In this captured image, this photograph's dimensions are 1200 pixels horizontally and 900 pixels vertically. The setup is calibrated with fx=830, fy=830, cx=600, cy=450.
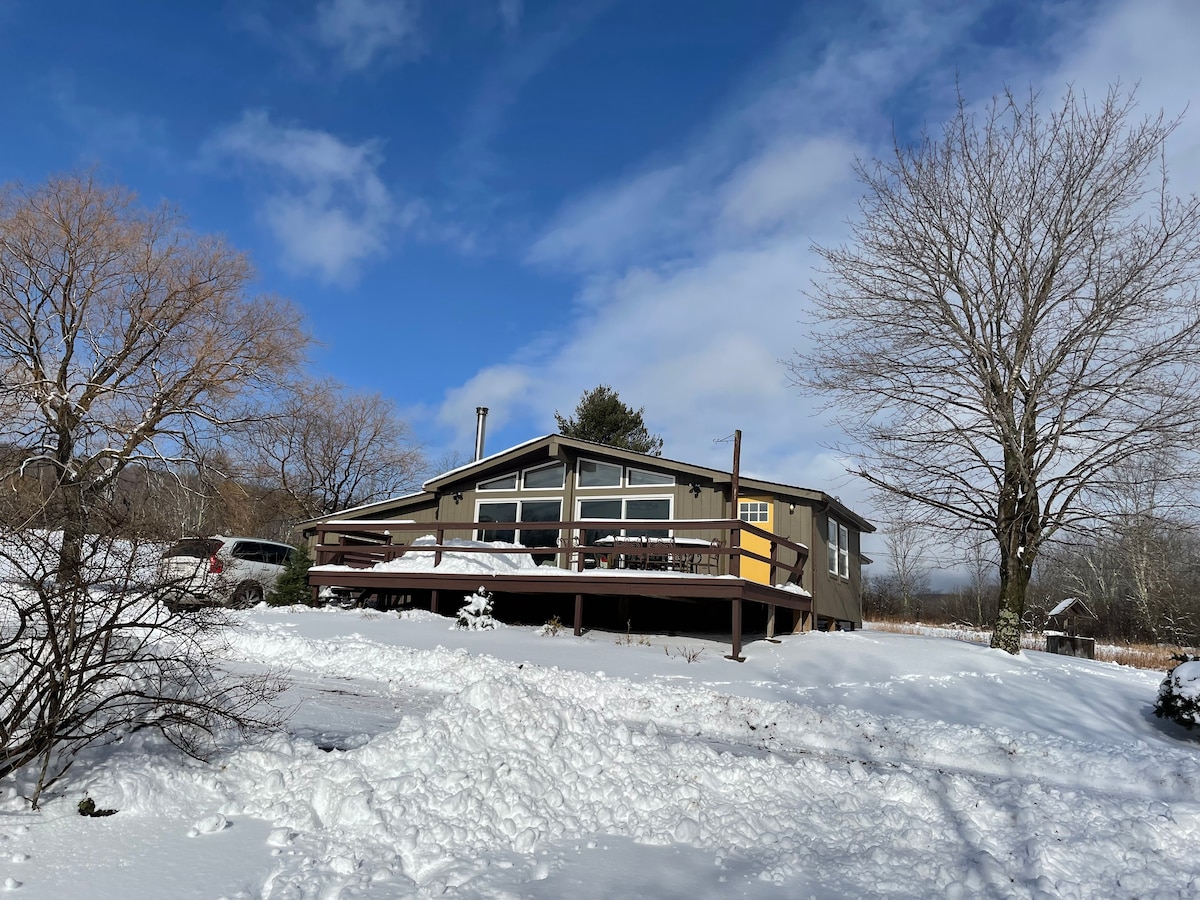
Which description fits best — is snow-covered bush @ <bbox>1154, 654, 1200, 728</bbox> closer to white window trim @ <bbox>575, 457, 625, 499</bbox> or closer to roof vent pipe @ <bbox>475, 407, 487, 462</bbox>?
white window trim @ <bbox>575, 457, 625, 499</bbox>

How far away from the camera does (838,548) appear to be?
20.1 meters

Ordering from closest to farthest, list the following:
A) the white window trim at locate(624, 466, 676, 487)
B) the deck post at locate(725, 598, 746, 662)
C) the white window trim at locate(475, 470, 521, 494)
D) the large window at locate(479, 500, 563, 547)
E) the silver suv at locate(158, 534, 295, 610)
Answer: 1. the silver suv at locate(158, 534, 295, 610)
2. the deck post at locate(725, 598, 746, 662)
3. the white window trim at locate(624, 466, 676, 487)
4. the large window at locate(479, 500, 563, 547)
5. the white window trim at locate(475, 470, 521, 494)

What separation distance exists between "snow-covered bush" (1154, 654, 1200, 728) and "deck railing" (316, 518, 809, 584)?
580cm

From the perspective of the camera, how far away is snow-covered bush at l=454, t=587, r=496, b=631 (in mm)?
14438

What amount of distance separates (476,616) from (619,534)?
4717 mm

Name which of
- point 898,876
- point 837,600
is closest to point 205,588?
point 898,876

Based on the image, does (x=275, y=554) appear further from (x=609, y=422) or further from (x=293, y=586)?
(x=609, y=422)

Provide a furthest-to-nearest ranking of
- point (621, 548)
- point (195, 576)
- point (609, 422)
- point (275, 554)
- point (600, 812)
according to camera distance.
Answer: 1. point (609, 422)
2. point (275, 554)
3. point (621, 548)
4. point (600, 812)
5. point (195, 576)

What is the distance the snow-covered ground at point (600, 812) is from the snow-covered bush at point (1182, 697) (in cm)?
76

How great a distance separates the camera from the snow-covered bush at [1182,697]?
388 inches

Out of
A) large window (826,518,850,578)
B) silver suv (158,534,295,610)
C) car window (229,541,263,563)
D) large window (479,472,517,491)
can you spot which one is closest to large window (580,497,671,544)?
large window (479,472,517,491)

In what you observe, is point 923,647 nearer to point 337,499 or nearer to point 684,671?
point 684,671

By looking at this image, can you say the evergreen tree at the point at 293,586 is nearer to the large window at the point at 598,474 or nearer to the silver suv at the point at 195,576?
the large window at the point at 598,474

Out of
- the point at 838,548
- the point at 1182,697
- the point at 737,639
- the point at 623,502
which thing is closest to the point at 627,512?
the point at 623,502
